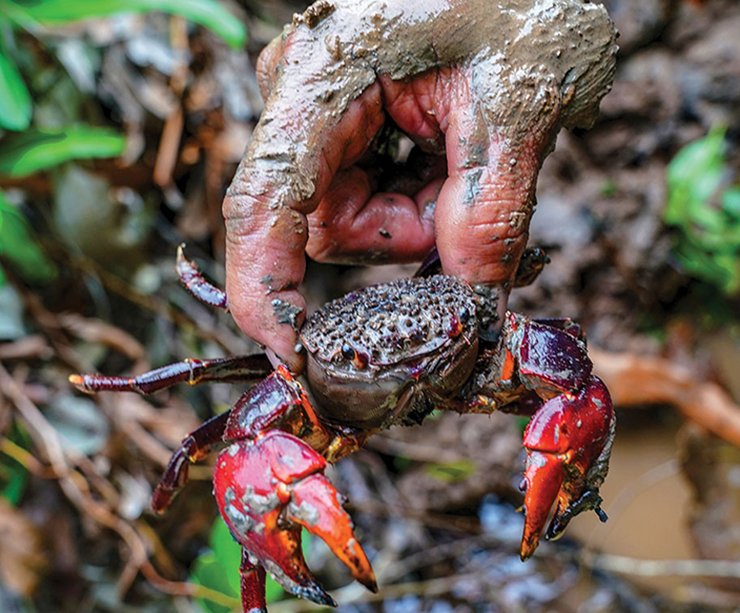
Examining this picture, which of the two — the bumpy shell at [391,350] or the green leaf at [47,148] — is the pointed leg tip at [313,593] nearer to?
the bumpy shell at [391,350]

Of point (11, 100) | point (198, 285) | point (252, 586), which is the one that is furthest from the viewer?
point (11, 100)

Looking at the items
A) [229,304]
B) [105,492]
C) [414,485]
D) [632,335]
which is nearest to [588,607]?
[414,485]

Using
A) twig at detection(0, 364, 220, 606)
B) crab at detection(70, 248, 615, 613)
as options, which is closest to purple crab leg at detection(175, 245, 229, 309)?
crab at detection(70, 248, 615, 613)

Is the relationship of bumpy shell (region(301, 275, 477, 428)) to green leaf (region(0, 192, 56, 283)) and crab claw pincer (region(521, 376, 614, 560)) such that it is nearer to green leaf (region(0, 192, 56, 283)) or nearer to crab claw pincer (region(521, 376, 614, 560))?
crab claw pincer (region(521, 376, 614, 560))

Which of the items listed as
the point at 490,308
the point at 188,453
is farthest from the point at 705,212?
the point at 188,453

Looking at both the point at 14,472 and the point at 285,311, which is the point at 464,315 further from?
the point at 14,472

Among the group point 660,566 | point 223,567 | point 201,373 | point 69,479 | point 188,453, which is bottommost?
point 660,566

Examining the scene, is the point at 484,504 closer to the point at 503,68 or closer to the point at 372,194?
the point at 372,194
